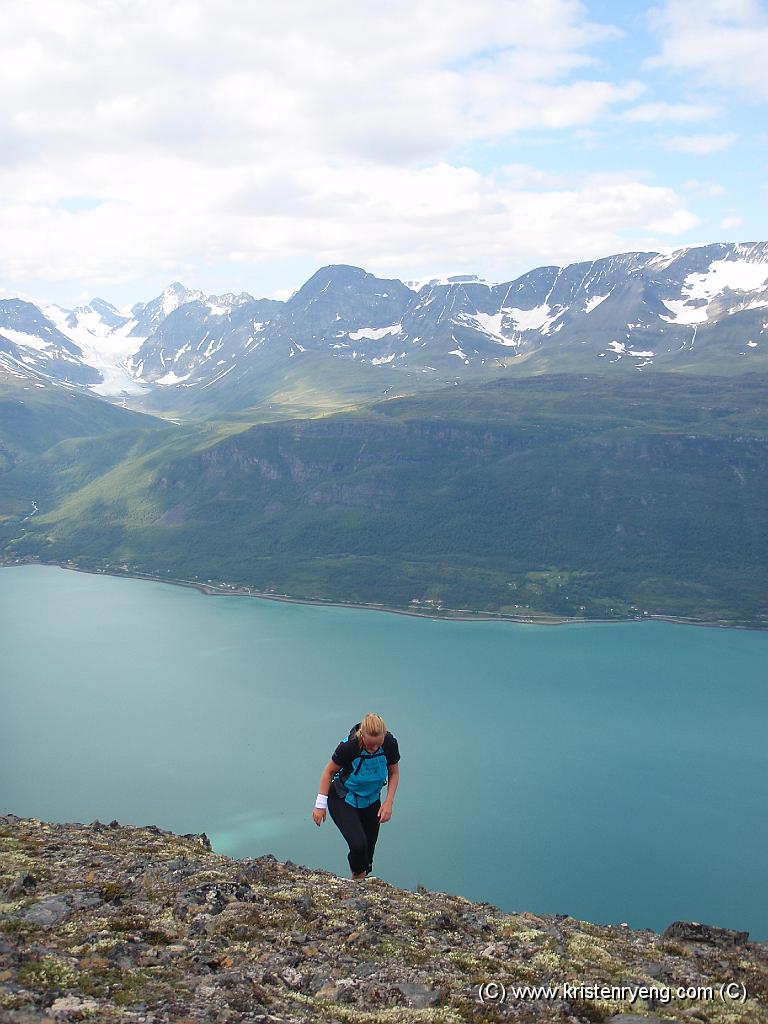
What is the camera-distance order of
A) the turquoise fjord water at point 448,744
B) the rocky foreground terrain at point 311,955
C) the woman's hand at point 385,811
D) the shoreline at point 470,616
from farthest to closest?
the shoreline at point 470,616 → the turquoise fjord water at point 448,744 → the woman's hand at point 385,811 → the rocky foreground terrain at point 311,955

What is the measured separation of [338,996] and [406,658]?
114 metres

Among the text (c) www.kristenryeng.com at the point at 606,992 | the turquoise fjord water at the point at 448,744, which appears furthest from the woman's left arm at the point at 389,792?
the turquoise fjord water at the point at 448,744

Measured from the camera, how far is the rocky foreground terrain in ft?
36.6

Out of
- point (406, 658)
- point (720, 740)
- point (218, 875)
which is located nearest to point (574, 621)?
point (406, 658)

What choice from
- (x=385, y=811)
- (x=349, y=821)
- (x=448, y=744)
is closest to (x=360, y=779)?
(x=385, y=811)

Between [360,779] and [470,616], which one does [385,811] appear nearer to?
[360,779]

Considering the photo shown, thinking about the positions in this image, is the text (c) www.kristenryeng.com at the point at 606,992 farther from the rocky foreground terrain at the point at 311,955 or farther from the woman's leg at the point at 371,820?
the woman's leg at the point at 371,820

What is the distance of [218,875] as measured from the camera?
17.8 metres

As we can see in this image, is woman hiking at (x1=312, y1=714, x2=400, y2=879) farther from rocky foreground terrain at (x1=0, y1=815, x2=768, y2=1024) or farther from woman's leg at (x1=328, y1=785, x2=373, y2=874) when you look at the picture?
rocky foreground terrain at (x1=0, y1=815, x2=768, y2=1024)

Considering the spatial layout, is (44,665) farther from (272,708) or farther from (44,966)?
(44,966)

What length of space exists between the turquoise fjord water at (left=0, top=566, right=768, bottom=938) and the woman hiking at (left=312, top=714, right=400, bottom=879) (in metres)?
48.0

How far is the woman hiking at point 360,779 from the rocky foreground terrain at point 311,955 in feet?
6.04

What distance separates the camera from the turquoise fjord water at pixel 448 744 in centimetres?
6456

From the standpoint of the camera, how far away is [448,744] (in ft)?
291
